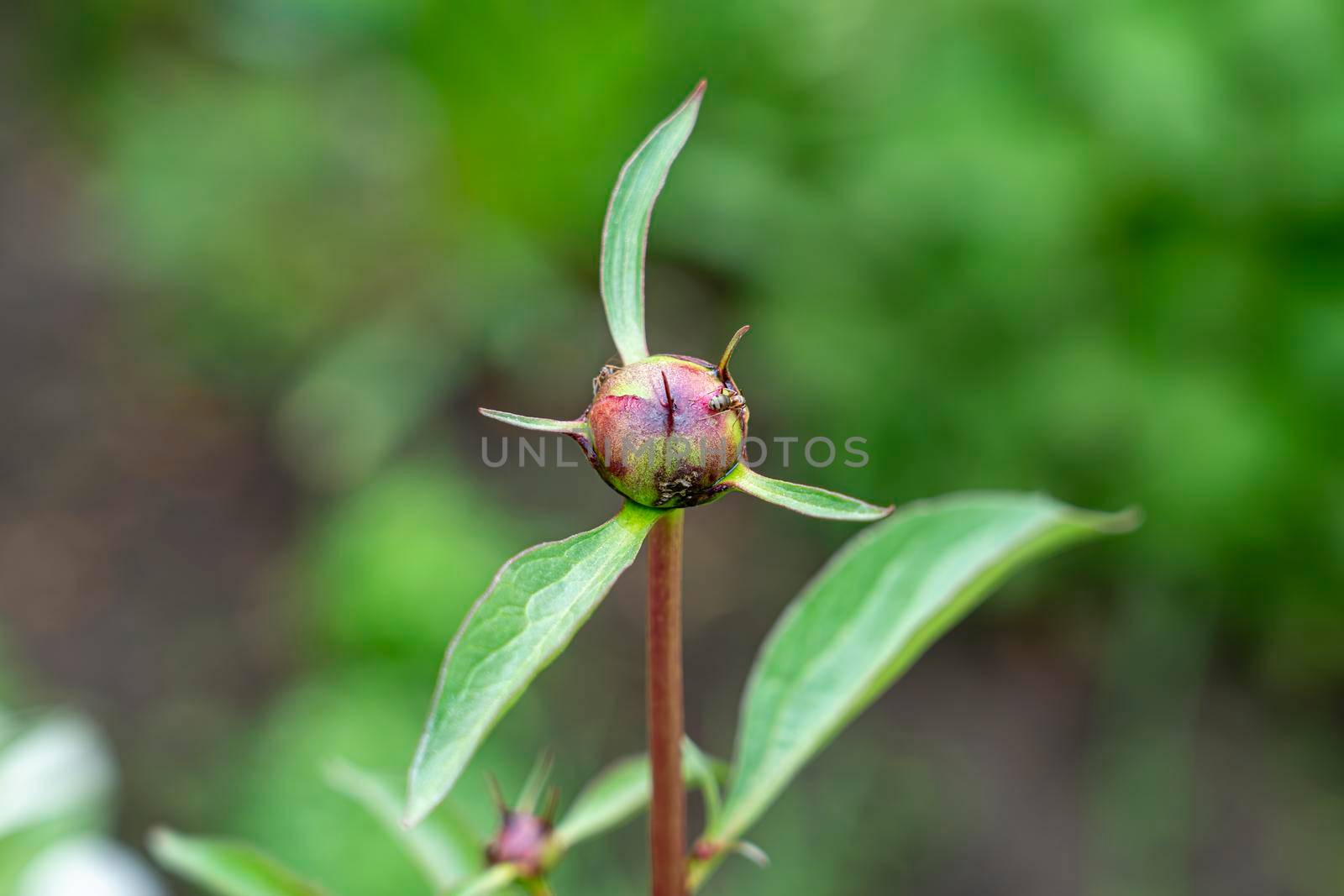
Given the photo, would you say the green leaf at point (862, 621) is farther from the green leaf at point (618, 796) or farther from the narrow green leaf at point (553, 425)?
the narrow green leaf at point (553, 425)

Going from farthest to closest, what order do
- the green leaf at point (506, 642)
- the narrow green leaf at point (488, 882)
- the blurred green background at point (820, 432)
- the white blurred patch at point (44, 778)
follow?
the blurred green background at point (820, 432) → the white blurred patch at point (44, 778) → the narrow green leaf at point (488, 882) → the green leaf at point (506, 642)

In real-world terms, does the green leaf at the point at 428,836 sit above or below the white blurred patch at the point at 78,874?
above

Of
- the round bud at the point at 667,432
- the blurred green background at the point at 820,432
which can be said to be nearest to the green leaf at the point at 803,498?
the round bud at the point at 667,432

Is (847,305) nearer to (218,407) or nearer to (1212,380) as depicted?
(1212,380)

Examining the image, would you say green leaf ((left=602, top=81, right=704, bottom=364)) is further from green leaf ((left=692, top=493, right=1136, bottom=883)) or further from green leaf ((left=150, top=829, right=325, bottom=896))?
green leaf ((left=150, top=829, right=325, bottom=896))

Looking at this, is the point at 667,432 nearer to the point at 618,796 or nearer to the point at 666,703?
the point at 666,703

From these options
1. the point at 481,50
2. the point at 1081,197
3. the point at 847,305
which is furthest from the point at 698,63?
the point at 1081,197

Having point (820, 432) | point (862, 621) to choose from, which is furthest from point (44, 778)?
point (820, 432)
